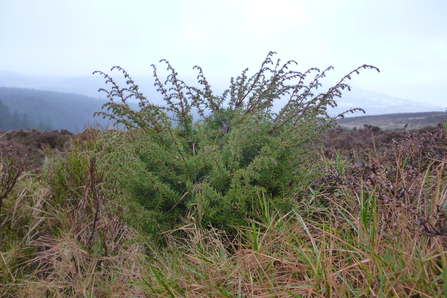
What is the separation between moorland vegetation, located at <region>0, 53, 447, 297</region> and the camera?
1.67m

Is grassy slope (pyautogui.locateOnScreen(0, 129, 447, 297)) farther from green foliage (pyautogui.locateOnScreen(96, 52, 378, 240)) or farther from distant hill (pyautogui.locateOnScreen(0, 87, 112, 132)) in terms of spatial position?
distant hill (pyautogui.locateOnScreen(0, 87, 112, 132))

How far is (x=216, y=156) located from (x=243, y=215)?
570 millimetres

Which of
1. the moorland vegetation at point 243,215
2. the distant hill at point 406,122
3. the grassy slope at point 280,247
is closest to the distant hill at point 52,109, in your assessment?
the distant hill at point 406,122

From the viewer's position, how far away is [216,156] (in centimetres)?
238

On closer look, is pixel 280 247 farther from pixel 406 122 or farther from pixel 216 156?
pixel 406 122

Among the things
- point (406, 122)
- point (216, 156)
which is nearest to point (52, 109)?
point (406, 122)

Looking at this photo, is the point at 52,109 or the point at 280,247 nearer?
the point at 280,247

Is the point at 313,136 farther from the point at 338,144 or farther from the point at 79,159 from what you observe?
the point at 338,144

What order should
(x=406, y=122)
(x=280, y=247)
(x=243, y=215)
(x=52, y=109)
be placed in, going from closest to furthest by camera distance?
(x=280, y=247) < (x=243, y=215) < (x=406, y=122) < (x=52, y=109)

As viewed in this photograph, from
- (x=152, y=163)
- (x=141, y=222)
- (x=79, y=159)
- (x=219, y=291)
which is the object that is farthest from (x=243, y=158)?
(x=79, y=159)

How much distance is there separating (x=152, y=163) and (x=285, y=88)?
1600mm

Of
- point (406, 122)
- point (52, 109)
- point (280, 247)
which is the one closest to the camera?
point (280, 247)

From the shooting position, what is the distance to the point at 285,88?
3178 millimetres

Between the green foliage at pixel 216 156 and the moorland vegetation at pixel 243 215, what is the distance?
1 cm
